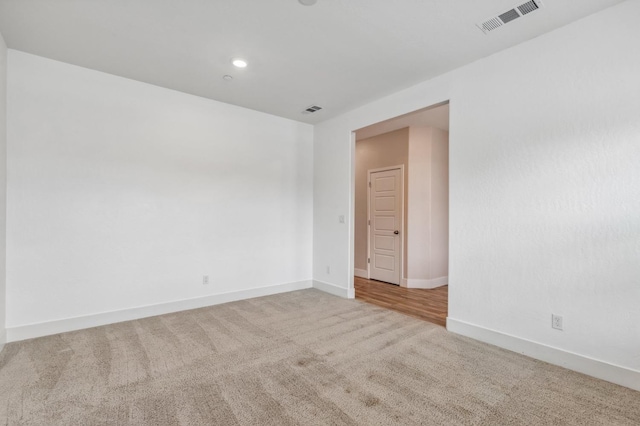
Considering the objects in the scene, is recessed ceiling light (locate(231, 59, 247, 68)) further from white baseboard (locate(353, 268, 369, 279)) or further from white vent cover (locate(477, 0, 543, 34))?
white baseboard (locate(353, 268, 369, 279))

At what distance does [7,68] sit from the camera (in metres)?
2.96

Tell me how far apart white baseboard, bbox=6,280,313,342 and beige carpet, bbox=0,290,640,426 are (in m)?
0.12

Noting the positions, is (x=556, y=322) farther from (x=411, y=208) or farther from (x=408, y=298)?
(x=411, y=208)

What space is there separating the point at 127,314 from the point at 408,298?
3.80 meters

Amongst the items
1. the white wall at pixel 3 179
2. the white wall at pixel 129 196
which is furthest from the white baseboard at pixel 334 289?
the white wall at pixel 3 179

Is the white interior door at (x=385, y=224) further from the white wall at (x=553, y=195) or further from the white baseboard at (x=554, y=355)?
the white baseboard at (x=554, y=355)

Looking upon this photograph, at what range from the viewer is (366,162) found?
6254 mm

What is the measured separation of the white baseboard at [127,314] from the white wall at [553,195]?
9.14 feet

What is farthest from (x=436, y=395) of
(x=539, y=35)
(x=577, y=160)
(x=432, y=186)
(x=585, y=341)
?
(x=432, y=186)

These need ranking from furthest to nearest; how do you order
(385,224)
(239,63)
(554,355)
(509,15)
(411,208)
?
(385,224) → (411,208) → (239,63) → (554,355) → (509,15)

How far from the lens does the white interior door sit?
18.4 ft

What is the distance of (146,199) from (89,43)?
66.2 inches

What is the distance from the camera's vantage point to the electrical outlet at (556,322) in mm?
2551

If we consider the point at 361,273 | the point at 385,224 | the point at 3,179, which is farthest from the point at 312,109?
the point at 3,179
